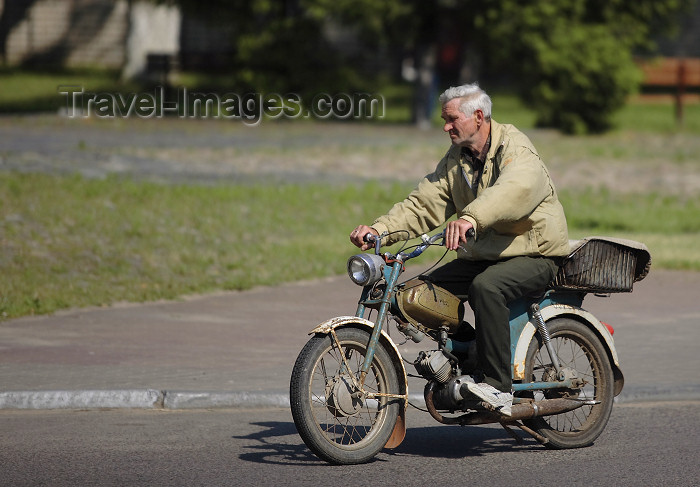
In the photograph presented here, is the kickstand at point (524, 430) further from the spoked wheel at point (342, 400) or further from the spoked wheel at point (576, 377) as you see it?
the spoked wheel at point (342, 400)

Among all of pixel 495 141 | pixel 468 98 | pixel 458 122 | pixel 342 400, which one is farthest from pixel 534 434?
pixel 468 98

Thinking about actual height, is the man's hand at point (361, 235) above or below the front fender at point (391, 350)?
above

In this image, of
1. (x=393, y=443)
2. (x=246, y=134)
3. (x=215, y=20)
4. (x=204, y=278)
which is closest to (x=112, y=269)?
(x=204, y=278)

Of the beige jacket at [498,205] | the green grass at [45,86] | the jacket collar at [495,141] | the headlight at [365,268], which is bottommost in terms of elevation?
the headlight at [365,268]

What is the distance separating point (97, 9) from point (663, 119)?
2233 cm

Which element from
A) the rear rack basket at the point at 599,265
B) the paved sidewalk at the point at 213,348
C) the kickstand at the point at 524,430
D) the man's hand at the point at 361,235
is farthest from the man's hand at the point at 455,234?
the paved sidewalk at the point at 213,348

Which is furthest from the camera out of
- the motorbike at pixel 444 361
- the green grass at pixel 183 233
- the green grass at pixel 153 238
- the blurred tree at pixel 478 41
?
the blurred tree at pixel 478 41

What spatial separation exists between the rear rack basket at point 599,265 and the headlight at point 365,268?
1.07 m

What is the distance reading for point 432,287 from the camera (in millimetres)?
5957

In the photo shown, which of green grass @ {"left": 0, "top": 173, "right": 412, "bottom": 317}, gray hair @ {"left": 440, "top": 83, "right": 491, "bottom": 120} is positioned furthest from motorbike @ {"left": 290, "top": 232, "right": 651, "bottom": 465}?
green grass @ {"left": 0, "top": 173, "right": 412, "bottom": 317}

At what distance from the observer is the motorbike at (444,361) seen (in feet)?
18.8

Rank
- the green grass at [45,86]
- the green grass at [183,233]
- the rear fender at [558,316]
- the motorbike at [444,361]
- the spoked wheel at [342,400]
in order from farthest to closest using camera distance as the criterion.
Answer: the green grass at [45,86]
the green grass at [183,233]
the rear fender at [558,316]
the motorbike at [444,361]
the spoked wheel at [342,400]

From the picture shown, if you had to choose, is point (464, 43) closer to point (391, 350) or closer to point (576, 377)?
point (576, 377)

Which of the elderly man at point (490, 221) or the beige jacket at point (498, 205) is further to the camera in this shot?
the elderly man at point (490, 221)
